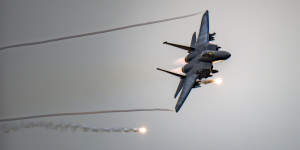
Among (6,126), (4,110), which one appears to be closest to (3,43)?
(4,110)

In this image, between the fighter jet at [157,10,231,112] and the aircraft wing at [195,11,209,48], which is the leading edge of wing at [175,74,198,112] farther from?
the aircraft wing at [195,11,209,48]

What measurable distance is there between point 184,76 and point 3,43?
1939 cm

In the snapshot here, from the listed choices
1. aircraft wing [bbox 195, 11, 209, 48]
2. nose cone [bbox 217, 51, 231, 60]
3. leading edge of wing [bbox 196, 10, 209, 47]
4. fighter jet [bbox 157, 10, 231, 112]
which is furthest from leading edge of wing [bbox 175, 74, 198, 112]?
leading edge of wing [bbox 196, 10, 209, 47]

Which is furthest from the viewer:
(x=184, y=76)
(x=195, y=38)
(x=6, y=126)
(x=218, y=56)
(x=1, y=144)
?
(x=1, y=144)

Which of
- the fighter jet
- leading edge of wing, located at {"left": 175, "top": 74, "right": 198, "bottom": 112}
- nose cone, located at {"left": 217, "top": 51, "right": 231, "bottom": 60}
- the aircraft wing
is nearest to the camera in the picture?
nose cone, located at {"left": 217, "top": 51, "right": 231, "bottom": 60}

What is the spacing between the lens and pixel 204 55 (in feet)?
66.8

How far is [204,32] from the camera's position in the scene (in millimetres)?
22469

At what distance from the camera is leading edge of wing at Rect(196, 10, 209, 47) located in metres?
22.0

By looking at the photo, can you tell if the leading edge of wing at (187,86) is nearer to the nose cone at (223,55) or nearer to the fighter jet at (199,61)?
the fighter jet at (199,61)

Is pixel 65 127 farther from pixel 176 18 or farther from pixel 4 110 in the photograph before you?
pixel 176 18

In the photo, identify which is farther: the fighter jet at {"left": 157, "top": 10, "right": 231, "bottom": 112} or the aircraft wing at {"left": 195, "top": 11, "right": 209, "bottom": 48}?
the aircraft wing at {"left": 195, "top": 11, "right": 209, "bottom": 48}

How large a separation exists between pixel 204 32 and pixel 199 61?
11.3 ft

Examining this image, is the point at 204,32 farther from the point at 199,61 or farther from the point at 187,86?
the point at 187,86

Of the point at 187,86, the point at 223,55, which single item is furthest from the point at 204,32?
the point at 187,86
